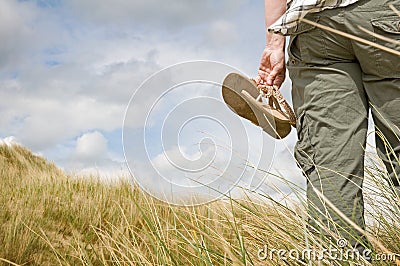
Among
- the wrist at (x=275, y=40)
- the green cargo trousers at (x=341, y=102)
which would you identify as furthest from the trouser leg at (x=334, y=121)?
the wrist at (x=275, y=40)

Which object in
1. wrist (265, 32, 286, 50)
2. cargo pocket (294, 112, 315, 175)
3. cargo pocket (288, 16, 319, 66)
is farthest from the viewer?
wrist (265, 32, 286, 50)

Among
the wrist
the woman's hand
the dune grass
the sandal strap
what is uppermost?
the wrist

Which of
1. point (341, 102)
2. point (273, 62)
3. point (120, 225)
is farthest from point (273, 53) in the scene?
point (120, 225)

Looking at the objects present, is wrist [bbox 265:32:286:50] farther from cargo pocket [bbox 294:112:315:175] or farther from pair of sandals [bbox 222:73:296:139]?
cargo pocket [bbox 294:112:315:175]

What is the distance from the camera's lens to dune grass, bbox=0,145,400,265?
167cm

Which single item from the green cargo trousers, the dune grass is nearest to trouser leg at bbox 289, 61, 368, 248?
the green cargo trousers

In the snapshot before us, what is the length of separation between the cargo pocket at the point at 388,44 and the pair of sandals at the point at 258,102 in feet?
1.51

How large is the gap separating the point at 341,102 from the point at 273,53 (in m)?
0.36

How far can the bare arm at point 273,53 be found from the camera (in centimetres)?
165

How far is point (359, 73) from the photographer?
1.50 metres

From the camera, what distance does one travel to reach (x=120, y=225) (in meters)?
3.01

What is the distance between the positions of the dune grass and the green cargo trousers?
16 cm

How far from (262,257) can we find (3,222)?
6.00ft

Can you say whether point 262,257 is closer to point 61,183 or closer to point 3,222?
point 3,222
